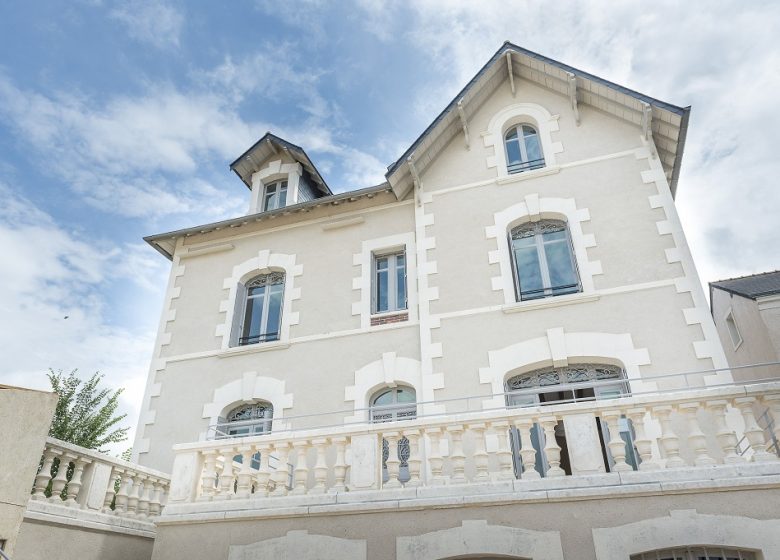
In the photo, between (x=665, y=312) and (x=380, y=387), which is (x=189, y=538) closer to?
(x=380, y=387)

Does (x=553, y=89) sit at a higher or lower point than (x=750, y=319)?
higher

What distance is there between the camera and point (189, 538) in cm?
616

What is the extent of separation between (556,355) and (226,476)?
4.56m

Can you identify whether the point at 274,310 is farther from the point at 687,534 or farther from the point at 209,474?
the point at 687,534

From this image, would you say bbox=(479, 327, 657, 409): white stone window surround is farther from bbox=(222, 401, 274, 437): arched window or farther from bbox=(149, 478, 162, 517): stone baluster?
bbox=(149, 478, 162, 517): stone baluster

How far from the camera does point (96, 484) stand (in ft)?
21.7

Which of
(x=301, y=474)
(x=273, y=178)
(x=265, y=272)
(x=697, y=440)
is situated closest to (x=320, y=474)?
(x=301, y=474)

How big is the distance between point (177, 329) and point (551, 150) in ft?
24.9

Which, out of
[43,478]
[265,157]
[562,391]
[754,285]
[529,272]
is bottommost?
[43,478]

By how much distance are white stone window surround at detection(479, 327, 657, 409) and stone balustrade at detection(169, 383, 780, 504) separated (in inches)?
36.9

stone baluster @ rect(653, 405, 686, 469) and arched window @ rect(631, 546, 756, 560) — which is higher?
stone baluster @ rect(653, 405, 686, 469)

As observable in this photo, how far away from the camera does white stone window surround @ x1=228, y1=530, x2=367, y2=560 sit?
18.5ft

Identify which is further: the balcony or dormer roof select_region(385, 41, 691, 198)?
dormer roof select_region(385, 41, 691, 198)

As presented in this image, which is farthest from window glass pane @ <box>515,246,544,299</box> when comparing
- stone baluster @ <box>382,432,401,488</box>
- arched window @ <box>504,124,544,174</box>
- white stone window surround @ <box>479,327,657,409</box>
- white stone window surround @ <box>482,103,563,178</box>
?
stone baluster @ <box>382,432,401,488</box>
